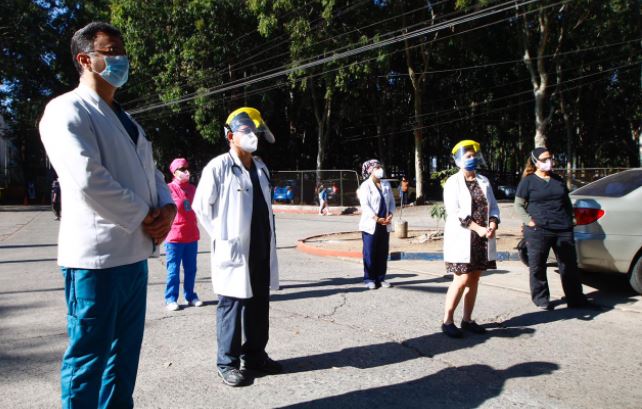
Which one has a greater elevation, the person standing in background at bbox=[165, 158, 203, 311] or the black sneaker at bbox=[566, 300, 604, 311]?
the person standing in background at bbox=[165, 158, 203, 311]

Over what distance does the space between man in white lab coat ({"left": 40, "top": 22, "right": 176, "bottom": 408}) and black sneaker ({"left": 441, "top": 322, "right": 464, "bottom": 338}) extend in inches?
127

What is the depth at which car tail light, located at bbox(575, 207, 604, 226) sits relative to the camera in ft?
21.2

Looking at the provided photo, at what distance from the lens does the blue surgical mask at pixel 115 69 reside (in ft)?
8.92

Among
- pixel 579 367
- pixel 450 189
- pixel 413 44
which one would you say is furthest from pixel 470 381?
pixel 413 44

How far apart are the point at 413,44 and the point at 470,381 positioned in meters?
26.2

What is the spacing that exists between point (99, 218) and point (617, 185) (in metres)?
6.49

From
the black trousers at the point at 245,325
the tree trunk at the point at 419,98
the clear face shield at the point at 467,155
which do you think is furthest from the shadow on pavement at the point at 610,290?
the tree trunk at the point at 419,98

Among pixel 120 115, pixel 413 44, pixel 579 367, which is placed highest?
pixel 413 44

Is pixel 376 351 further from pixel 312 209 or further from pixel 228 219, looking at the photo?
pixel 312 209

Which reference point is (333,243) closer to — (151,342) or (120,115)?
(151,342)

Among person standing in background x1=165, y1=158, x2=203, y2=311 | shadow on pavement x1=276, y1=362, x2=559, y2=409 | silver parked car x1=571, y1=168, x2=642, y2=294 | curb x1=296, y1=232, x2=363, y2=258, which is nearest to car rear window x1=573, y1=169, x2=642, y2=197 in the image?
silver parked car x1=571, y1=168, x2=642, y2=294

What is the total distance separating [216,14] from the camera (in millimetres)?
27516

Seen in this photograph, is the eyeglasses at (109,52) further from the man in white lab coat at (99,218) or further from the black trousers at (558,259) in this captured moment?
the black trousers at (558,259)

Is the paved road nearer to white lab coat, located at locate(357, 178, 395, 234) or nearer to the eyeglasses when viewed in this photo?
white lab coat, located at locate(357, 178, 395, 234)
